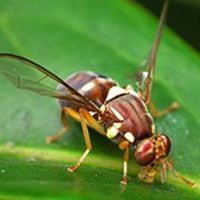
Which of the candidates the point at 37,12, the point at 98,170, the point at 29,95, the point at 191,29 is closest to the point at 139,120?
the point at 98,170

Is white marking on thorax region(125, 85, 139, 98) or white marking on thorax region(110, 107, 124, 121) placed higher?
white marking on thorax region(125, 85, 139, 98)

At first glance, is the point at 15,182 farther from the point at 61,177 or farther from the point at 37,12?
the point at 37,12

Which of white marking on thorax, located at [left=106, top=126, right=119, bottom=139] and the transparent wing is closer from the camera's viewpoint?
the transparent wing

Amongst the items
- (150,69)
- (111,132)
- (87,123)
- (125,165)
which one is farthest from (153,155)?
(150,69)

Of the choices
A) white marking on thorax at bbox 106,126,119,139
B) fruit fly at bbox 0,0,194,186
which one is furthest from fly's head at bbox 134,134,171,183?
white marking on thorax at bbox 106,126,119,139

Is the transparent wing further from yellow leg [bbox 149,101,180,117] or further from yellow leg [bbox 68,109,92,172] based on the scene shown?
yellow leg [bbox 149,101,180,117]

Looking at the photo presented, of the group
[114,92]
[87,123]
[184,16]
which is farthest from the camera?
[184,16]

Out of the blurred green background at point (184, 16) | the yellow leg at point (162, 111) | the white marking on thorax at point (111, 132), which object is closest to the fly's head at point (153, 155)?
→ the white marking on thorax at point (111, 132)

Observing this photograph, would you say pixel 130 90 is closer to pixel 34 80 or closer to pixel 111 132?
pixel 111 132

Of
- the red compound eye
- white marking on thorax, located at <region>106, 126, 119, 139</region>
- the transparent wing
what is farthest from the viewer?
white marking on thorax, located at <region>106, 126, 119, 139</region>
